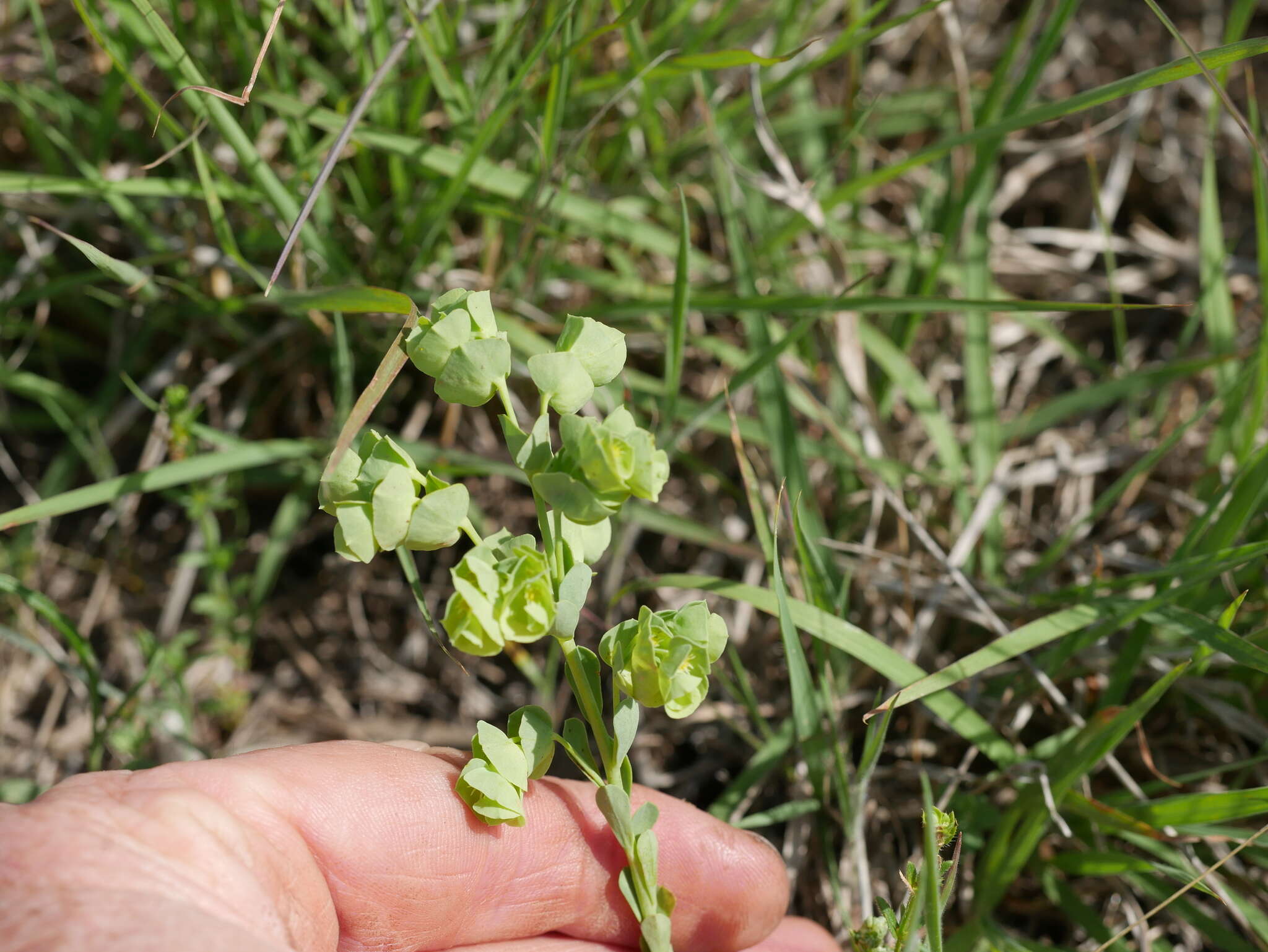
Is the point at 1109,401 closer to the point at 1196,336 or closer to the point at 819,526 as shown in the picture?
the point at 1196,336

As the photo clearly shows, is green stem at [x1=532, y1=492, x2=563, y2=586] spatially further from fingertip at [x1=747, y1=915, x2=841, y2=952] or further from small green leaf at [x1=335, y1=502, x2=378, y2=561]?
fingertip at [x1=747, y1=915, x2=841, y2=952]

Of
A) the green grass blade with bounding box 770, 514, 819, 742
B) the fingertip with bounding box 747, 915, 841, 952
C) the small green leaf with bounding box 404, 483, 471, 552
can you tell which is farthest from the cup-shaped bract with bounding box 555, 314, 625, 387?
the fingertip with bounding box 747, 915, 841, 952

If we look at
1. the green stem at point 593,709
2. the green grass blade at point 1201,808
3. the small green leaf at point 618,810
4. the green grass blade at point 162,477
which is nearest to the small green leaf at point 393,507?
the green stem at point 593,709

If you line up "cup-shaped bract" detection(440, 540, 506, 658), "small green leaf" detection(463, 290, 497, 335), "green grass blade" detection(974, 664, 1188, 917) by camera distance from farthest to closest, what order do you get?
"green grass blade" detection(974, 664, 1188, 917) → "small green leaf" detection(463, 290, 497, 335) → "cup-shaped bract" detection(440, 540, 506, 658)

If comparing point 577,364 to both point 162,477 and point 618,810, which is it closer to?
point 618,810

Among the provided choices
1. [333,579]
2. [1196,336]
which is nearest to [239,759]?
[333,579]

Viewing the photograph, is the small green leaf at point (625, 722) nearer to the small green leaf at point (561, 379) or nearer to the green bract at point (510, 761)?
the green bract at point (510, 761)

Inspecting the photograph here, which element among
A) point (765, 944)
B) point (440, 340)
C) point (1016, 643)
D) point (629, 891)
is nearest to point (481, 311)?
point (440, 340)
